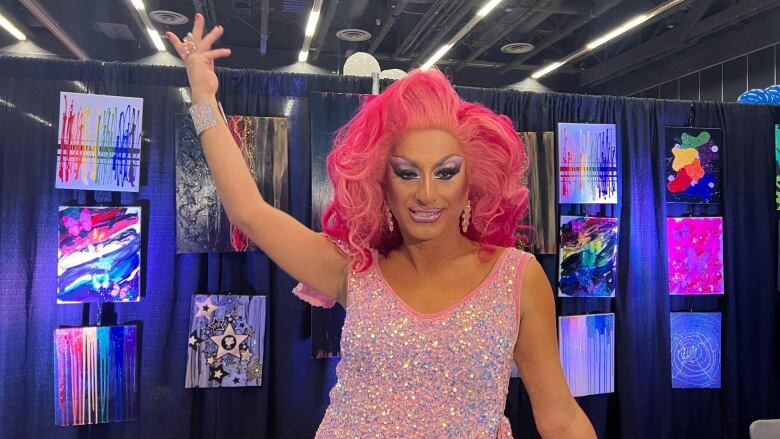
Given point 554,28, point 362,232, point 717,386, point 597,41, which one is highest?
point 554,28

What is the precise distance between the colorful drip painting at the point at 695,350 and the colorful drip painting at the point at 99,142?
320 cm

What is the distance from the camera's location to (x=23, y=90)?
2.70 m

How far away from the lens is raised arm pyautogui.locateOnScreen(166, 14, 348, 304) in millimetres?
1136

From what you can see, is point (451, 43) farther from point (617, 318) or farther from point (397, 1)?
point (617, 318)

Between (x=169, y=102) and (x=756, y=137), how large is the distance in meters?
3.52

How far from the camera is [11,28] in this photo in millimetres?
5996

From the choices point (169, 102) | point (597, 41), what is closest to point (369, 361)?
point (169, 102)

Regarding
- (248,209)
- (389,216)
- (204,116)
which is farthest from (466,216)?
(204,116)

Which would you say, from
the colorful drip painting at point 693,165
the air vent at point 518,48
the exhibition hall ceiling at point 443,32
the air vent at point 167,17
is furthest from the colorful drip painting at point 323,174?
the air vent at point 518,48

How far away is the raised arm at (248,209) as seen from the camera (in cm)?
114

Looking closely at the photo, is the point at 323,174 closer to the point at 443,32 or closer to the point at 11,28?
the point at 443,32

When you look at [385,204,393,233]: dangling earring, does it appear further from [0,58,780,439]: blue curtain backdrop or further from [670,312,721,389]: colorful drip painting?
[670,312,721,389]: colorful drip painting

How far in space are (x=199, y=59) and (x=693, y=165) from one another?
126 inches

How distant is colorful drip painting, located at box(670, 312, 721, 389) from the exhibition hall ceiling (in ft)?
10.3
